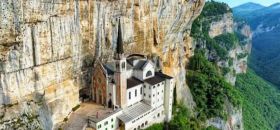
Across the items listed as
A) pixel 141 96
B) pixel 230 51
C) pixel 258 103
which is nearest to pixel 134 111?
pixel 141 96

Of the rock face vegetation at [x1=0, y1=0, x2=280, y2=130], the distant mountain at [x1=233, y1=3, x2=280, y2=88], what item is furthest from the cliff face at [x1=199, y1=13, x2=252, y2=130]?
the distant mountain at [x1=233, y1=3, x2=280, y2=88]

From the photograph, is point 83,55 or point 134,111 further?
point 134,111

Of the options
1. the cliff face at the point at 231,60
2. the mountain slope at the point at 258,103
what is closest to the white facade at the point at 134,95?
the cliff face at the point at 231,60

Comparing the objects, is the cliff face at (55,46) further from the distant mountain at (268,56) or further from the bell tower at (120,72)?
the distant mountain at (268,56)

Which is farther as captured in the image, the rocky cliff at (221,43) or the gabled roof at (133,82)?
the rocky cliff at (221,43)

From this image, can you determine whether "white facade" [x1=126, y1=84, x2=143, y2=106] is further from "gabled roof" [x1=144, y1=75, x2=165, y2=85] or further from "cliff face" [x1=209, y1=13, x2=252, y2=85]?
"cliff face" [x1=209, y1=13, x2=252, y2=85]

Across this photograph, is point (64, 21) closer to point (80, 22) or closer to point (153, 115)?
point (80, 22)

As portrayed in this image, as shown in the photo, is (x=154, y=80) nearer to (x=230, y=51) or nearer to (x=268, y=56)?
(x=230, y=51)
